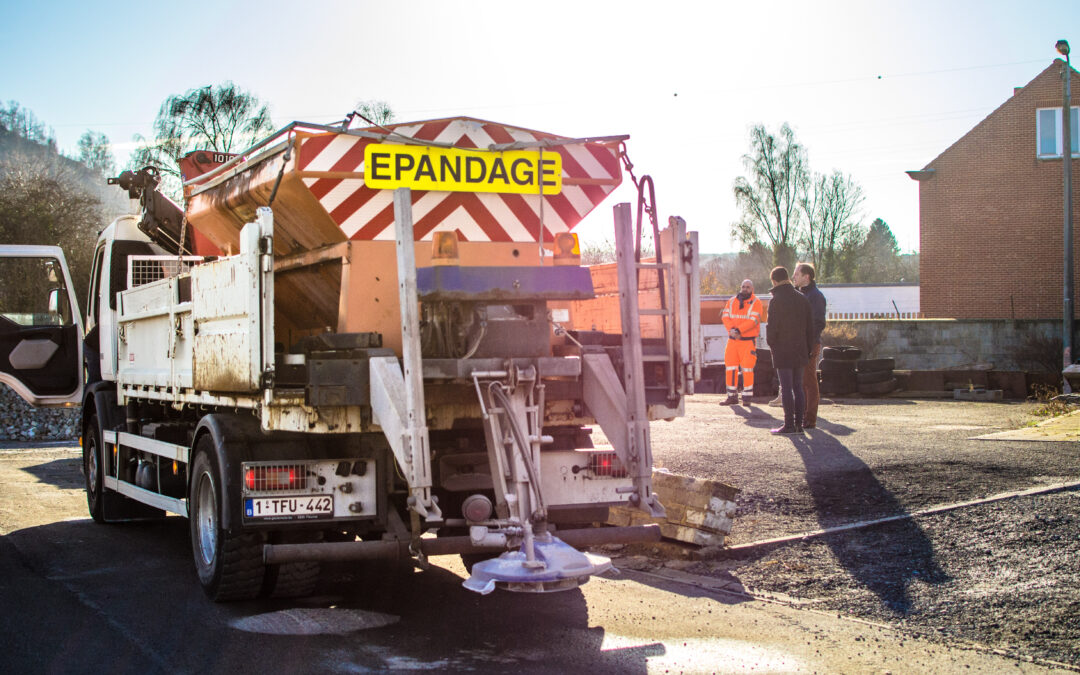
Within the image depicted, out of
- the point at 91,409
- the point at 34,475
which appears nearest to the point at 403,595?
the point at 91,409

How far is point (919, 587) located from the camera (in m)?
6.08

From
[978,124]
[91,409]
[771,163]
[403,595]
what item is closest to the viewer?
[403,595]

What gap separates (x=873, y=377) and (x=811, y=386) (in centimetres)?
690

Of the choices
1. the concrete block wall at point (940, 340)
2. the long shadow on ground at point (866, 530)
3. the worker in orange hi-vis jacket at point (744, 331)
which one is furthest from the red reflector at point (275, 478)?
the concrete block wall at point (940, 340)

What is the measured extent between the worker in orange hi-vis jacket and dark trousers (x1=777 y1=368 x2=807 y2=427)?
173 inches

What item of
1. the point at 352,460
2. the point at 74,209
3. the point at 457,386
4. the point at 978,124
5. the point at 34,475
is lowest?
the point at 34,475

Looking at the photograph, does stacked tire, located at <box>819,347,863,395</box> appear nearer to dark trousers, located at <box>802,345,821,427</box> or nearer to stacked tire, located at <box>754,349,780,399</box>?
stacked tire, located at <box>754,349,780,399</box>

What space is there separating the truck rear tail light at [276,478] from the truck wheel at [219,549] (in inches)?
8.4

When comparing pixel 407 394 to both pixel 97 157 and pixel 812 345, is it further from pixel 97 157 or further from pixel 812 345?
pixel 97 157

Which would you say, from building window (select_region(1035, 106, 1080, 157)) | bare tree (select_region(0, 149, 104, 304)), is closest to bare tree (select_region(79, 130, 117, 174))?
bare tree (select_region(0, 149, 104, 304))

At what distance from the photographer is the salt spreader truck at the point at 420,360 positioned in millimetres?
5410

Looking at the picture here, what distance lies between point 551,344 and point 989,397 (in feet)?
45.8

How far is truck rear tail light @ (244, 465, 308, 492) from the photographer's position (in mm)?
5762

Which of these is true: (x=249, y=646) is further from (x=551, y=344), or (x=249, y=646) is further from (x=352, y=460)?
(x=551, y=344)
